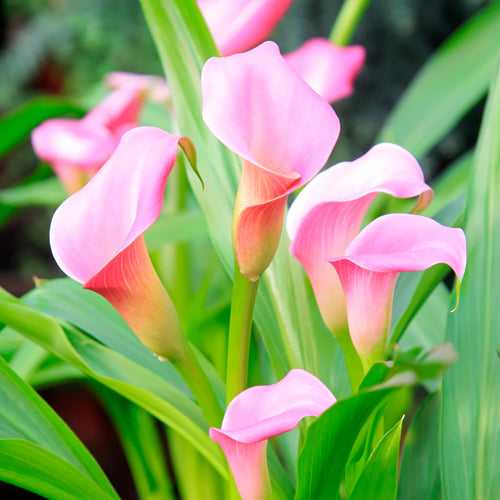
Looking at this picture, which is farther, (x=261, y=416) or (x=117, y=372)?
(x=117, y=372)

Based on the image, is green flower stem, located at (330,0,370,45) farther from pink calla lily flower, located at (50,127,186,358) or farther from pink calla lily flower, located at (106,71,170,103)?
pink calla lily flower, located at (50,127,186,358)

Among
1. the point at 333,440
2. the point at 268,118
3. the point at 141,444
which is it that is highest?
the point at 268,118

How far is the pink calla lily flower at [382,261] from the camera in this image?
287 mm

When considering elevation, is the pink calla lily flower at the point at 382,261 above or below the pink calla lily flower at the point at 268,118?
below

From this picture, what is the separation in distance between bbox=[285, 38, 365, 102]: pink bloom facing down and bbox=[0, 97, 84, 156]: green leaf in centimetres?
24

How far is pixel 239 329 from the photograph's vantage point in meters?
0.32

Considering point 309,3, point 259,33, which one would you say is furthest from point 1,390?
point 309,3

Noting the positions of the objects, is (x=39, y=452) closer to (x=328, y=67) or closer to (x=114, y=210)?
(x=114, y=210)

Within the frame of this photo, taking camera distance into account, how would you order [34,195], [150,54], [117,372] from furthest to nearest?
[150,54] → [34,195] → [117,372]

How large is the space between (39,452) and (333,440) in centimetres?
11

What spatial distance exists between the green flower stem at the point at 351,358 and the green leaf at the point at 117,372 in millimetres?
69

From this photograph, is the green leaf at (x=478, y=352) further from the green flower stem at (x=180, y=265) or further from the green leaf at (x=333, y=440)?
the green flower stem at (x=180, y=265)

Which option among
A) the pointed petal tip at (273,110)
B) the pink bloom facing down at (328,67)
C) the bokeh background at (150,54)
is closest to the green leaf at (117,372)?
the pointed petal tip at (273,110)

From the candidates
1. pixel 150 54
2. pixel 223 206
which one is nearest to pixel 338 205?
pixel 223 206
